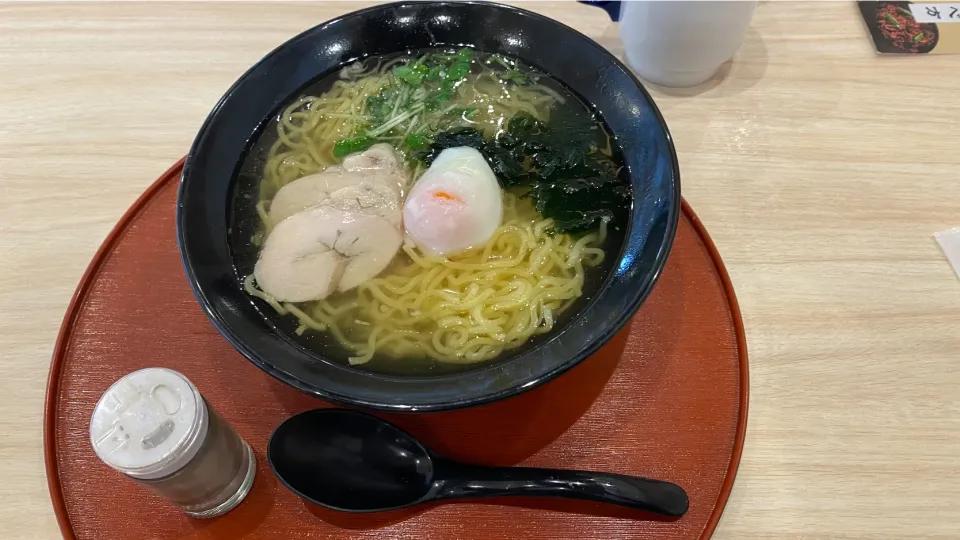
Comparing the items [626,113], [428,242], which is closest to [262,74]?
[428,242]

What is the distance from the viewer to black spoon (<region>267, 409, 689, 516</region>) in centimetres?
121

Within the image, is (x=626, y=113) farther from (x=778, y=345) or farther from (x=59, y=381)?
(x=59, y=381)

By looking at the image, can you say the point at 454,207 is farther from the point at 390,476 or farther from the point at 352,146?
the point at 390,476

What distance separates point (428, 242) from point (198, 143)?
0.60 metres

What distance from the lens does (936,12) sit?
225 cm

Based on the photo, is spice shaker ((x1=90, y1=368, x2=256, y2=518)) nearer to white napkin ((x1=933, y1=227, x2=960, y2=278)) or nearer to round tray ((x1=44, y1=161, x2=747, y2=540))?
round tray ((x1=44, y1=161, x2=747, y2=540))

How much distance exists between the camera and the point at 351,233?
5.06 ft

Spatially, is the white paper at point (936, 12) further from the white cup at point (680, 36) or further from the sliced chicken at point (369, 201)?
the sliced chicken at point (369, 201)

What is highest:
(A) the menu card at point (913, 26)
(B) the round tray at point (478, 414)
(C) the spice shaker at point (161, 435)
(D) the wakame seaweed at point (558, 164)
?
(A) the menu card at point (913, 26)

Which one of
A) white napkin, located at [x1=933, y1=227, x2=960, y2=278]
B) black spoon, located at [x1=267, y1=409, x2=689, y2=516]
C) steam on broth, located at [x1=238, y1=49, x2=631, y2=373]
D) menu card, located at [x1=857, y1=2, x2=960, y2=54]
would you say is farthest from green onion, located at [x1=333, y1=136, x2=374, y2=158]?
menu card, located at [x1=857, y1=2, x2=960, y2=54]

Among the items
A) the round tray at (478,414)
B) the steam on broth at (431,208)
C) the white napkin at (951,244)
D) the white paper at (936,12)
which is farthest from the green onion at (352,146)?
the white paper at (936,12)

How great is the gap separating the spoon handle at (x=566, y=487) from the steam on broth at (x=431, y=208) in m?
0.25

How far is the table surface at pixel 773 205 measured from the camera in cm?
137

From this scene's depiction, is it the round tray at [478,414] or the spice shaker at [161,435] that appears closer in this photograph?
the spice shaker at [161,435]
